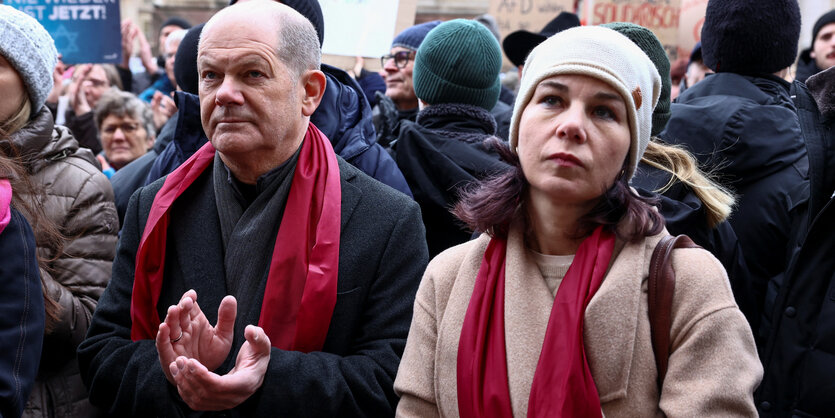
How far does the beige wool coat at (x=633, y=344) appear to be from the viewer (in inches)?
79.4

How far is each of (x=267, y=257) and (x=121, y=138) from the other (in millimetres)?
3763

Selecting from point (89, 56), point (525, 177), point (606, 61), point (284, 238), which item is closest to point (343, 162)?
point (284, 238)

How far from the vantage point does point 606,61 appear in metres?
2.25

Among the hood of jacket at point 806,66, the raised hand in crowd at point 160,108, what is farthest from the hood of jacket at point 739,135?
the raised hand in crowd at point 160,108

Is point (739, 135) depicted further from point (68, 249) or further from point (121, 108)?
point (121, 108)

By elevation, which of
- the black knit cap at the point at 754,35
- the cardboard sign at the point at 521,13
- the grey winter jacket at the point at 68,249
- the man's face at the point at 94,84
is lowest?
the man's face at the point at 94,84

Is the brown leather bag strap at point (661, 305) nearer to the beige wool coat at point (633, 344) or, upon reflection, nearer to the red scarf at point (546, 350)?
the beige wool coat at point (633, 344)

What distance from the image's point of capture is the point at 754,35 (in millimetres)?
3994

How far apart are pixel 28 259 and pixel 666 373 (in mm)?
1671

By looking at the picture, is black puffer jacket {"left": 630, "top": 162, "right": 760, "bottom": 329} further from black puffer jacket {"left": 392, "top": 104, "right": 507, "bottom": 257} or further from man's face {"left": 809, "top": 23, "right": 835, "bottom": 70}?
man's face {"left": 809, "top": 23, "right": 835, "bottom": 70}

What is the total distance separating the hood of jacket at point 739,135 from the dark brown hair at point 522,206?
4.22 feet

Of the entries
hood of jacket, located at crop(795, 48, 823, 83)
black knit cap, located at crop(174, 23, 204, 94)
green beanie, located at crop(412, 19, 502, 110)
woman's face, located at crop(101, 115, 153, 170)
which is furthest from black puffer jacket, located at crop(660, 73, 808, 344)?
woman's face, located at crop(101, 115, 153, 170)

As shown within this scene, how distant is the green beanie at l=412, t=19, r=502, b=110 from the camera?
4090mm

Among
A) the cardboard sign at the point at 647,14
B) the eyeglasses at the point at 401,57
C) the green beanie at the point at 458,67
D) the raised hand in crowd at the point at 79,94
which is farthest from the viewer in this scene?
the raised hand in crowd at the point at 79,94
